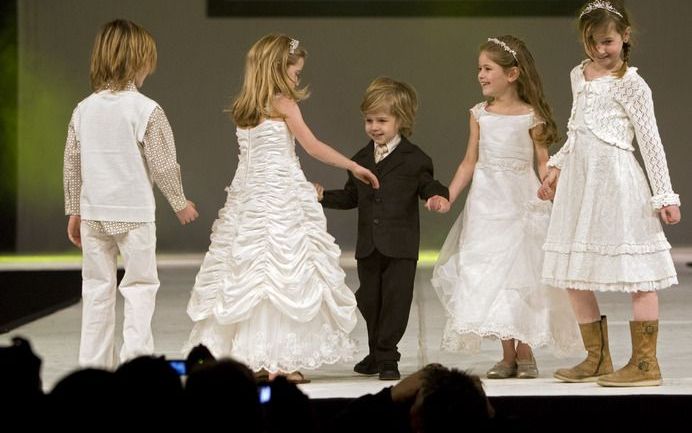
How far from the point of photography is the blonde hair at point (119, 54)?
14.6 feet

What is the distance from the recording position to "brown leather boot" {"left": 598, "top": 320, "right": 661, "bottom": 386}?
176 inches

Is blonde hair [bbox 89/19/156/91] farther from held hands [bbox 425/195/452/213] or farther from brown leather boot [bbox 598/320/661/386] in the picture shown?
brown leather boot [bbox 598/320/661/386]

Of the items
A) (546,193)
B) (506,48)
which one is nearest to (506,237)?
(546,193)

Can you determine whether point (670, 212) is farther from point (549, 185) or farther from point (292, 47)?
point (292, 47)

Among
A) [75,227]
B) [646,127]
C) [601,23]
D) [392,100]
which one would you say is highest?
[601,23]

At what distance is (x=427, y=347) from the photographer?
5637 mm

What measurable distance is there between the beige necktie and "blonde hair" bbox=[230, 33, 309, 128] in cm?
38

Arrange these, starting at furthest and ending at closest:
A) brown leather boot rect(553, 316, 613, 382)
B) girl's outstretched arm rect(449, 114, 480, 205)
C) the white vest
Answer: girl's outstretched arm rect(449, 114, 480, 205)
brown leather boot rect(553, 316, 613, 382)
the white vest

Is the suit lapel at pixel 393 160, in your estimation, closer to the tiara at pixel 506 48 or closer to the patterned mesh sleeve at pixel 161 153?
the tiara at pixel 506 48

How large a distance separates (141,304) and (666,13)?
270 inches
